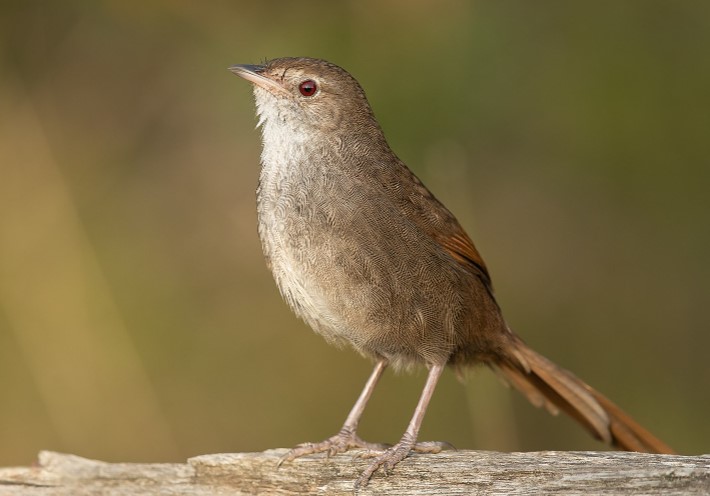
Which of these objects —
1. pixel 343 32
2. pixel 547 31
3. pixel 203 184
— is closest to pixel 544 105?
pixel 547 31

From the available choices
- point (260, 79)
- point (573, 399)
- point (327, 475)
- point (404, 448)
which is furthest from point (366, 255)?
point (573, 399)

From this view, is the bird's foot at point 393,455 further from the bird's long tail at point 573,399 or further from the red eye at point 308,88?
the red eye at point 308,88

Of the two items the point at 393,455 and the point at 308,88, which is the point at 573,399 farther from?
the point at 308,88

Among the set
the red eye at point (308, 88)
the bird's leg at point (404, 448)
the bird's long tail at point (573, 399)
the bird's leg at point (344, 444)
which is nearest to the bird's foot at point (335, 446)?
the bird's leg at point (344, 444)

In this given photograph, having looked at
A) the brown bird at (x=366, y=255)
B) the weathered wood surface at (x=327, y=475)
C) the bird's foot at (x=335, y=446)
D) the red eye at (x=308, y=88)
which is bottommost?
the weathered wood surface at (x=327, y=475)

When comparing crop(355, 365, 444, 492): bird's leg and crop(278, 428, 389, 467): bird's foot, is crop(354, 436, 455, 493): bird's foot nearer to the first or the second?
crop(355, 365, 444, 492): bird's leg

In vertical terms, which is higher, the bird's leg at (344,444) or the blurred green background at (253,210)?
the blurred green background at (253,210)
